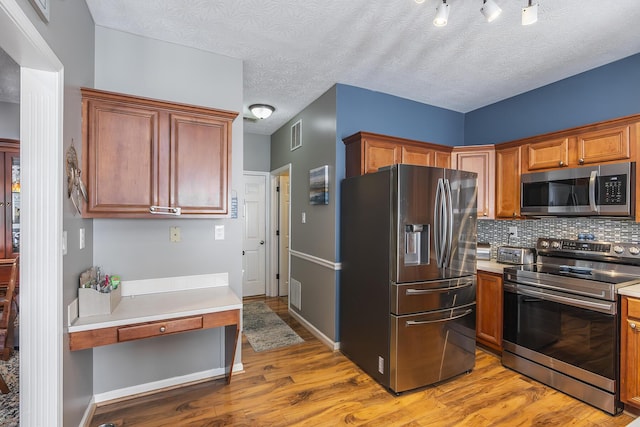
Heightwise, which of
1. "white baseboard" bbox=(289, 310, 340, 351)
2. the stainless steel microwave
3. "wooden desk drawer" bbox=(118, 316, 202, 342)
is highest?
the stainless steel microwave

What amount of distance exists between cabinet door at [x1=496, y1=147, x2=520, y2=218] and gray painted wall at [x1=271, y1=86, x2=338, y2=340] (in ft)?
5.95

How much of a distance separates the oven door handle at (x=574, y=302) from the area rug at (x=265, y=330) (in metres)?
2.32

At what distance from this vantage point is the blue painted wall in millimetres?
2711

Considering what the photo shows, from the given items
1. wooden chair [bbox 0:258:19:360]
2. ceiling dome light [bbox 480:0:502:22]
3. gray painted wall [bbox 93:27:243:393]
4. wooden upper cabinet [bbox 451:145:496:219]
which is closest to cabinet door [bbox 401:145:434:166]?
wooden upper cabinet [bbox 451:145:496:219]

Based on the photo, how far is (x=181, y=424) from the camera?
2096 millimetres

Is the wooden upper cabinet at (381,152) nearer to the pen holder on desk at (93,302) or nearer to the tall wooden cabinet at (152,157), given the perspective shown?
the tall wooden cabinet at (152,157)

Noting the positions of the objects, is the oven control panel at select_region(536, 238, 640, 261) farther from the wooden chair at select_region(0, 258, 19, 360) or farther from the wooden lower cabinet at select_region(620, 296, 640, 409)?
the wooden chair at select_region(0, 258, 19, 360)

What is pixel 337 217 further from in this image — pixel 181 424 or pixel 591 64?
pixel 591 64

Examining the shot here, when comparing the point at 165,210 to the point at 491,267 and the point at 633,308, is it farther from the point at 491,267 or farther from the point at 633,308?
the point at 633,308

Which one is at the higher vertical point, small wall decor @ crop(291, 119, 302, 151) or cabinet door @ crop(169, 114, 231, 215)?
small wall decor @ crop(291, 119, 302, 151)

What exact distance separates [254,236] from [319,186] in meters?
2.18

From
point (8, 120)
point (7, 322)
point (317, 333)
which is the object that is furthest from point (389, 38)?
point (8, 120)

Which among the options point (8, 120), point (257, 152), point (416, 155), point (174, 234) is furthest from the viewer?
point (257, 152)

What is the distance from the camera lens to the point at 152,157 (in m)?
2.18
